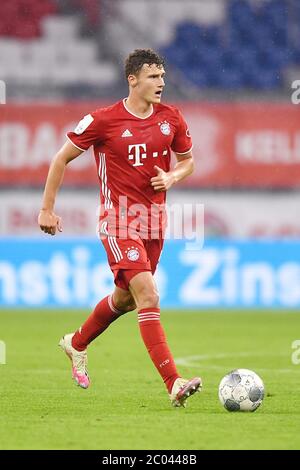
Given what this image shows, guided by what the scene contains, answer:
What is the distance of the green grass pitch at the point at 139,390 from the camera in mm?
5570

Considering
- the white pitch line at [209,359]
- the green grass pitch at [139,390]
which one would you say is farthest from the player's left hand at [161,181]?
the white pitch line at [209,359]

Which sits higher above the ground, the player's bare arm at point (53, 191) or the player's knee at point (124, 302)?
the player's bare arm at point (53, 191)

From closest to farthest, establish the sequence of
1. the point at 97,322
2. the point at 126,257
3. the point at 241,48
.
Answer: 1. the point at 126,257
2. the point at 97,322
3. the point at 241,48

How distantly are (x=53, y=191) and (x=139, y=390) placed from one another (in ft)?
5.29

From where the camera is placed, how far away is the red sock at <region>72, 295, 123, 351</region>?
750cm

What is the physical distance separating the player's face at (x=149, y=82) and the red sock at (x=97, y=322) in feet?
4.47

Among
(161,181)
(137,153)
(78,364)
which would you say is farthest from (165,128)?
(78,364)

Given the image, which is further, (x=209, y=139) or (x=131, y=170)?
(x=209, y=139)

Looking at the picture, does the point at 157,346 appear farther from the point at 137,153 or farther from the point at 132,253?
the point at 137,153

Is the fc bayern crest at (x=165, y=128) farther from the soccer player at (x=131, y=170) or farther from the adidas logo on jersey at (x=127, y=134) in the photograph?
the adidas logo on jersey at (x=127, y=134)

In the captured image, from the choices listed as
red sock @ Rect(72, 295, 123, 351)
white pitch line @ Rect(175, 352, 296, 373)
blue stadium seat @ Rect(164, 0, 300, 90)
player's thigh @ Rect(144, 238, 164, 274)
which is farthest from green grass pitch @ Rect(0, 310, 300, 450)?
blue stadium seat @ Rect(164, 0, 300, 90)

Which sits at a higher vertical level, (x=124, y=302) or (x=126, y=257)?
(x=126, y=257)

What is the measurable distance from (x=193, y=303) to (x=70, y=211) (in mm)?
4329

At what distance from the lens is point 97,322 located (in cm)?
757
